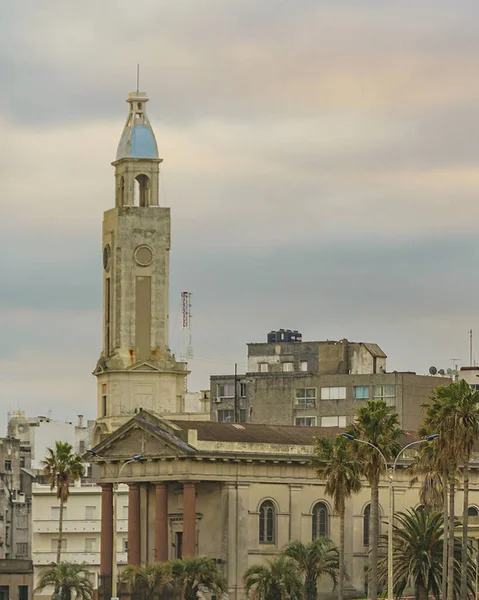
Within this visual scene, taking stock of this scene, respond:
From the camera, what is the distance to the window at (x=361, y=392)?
17562 cm

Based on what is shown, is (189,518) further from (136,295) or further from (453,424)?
(136,295)

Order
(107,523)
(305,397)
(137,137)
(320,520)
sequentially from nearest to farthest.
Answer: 1. (320,520)
2. (107,523)
3. (137,137)
4. (305,397)

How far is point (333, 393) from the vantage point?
17825cm

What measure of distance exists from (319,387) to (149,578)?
61241 millimetres

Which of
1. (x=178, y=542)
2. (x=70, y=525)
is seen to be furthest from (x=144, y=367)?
(x=178, y=542)

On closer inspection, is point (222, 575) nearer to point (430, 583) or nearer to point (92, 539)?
point (430, 583)

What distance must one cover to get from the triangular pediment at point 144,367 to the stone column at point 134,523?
28993mm

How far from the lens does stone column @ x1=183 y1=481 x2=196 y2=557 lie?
128625mm

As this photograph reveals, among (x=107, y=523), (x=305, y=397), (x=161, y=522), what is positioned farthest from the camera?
(x=305, y=397)

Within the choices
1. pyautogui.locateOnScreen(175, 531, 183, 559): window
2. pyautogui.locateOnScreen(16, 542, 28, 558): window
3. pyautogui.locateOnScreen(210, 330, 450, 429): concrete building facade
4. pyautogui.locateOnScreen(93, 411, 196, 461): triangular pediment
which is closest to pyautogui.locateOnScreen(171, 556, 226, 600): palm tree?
pyautogui.locateOnScreen(93, 411, 196, 461): triangular pediment

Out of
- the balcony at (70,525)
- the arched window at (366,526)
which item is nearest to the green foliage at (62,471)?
the arched window at (366,526)

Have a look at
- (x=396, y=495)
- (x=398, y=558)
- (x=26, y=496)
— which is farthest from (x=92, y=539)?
(x=398, y=558)

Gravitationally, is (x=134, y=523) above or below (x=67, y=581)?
above

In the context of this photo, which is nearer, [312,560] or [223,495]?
[312,560]
